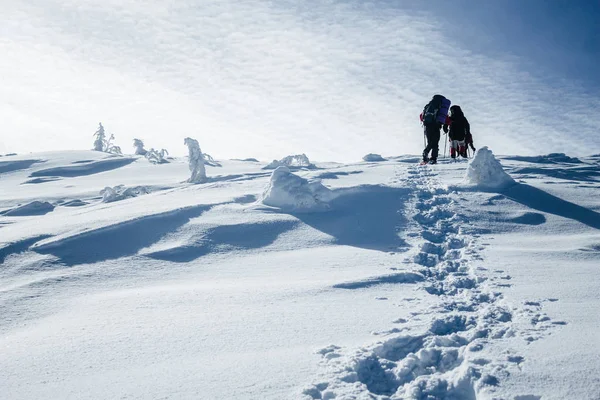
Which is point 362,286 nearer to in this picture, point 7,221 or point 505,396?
point 505,396

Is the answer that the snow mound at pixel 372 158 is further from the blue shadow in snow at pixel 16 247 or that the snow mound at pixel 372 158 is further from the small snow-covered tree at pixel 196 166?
the blue shadow in snow at pixel 16 247

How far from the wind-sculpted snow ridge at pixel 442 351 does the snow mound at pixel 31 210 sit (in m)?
9.31

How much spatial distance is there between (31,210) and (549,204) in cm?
1179

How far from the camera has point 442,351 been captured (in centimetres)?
393

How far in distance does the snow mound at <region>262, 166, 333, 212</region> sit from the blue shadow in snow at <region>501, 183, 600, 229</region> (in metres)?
3.94

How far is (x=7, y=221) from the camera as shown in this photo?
34.5ft

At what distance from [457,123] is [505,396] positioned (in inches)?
550

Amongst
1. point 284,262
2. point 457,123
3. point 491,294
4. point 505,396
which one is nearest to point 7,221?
point 284,262

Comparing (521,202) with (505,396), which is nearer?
(505,396)

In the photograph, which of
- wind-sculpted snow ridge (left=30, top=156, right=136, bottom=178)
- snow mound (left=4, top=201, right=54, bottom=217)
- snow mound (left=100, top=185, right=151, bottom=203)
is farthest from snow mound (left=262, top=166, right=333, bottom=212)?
wind-sculpted snow ridge (left=30, top=156, right=136, bottom=178)

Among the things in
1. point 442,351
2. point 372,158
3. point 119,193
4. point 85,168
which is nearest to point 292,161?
point 372,158


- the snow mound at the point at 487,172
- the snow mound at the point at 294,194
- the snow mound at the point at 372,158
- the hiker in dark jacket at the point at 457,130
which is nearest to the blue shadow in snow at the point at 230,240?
the snow mound at the point at 294,194

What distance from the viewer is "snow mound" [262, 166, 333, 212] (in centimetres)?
944

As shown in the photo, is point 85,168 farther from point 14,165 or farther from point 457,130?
point 457,130
